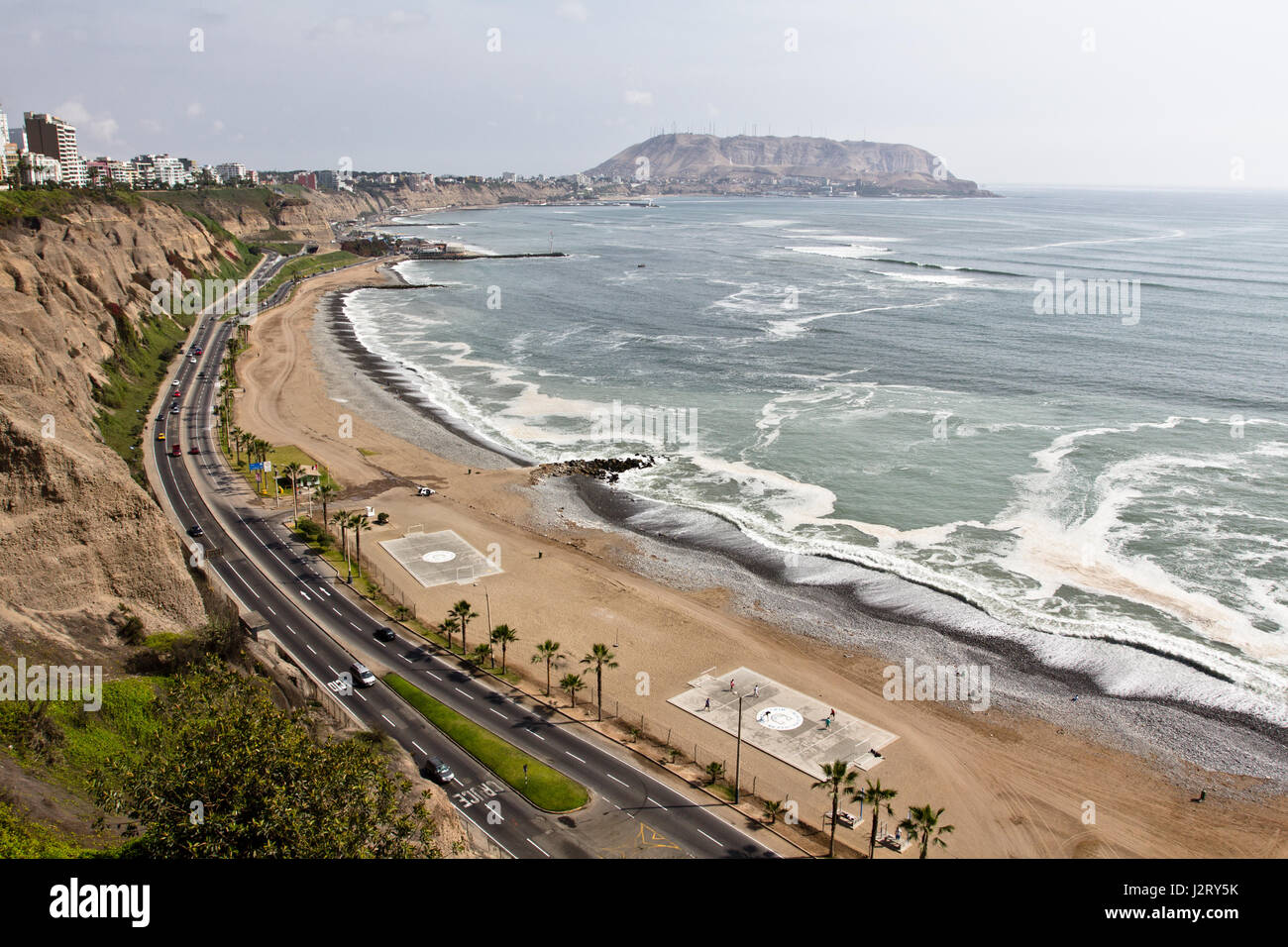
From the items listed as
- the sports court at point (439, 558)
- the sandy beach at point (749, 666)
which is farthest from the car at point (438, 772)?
the sports court at point (439, 558)

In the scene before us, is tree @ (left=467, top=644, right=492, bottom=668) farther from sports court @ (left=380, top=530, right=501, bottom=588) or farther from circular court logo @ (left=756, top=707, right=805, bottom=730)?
circular court logo @ (left=756, top=707, right=805, bottom=730)

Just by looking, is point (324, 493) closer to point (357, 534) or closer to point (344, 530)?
point (344, 530)

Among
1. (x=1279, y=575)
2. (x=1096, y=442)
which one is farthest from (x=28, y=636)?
(x=1096, y=442)

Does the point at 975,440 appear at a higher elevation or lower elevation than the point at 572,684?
higher

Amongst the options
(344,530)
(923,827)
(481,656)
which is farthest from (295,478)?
(923,827)
